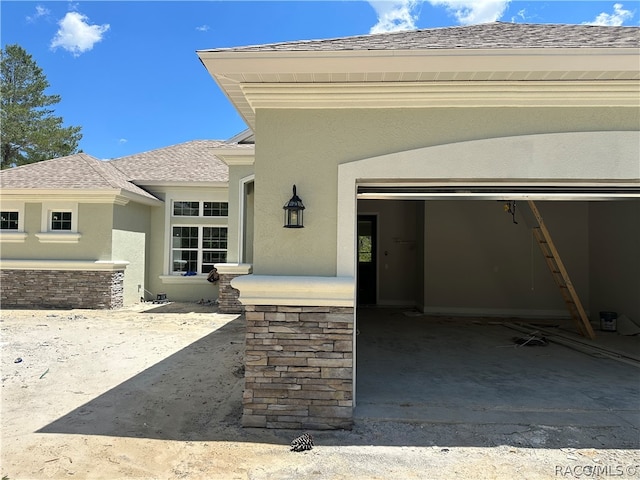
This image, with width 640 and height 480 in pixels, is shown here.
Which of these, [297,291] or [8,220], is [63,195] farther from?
[297,291]

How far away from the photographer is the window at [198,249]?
12930mm

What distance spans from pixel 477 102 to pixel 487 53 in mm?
477

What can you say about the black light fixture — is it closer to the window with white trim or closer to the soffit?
the soffit

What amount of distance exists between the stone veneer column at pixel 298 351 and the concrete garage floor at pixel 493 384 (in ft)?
1.60

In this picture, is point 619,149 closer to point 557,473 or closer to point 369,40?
point 369,40

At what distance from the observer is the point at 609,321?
8031 millimetres

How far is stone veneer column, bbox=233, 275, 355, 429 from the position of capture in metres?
3.66

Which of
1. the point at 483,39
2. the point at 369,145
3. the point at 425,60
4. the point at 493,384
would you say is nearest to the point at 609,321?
the point at 493,384

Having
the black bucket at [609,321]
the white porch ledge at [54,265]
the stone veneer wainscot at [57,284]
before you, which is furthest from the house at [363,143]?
the stone veneer wainscot at [57,284]

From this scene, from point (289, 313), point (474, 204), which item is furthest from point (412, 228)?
point (289, 313)

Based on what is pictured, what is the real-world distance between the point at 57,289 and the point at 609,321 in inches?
545

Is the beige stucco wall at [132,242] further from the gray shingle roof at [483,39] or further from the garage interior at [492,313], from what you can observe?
the gray shingle roof at [483,39]

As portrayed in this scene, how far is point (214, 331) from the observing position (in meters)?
8.32

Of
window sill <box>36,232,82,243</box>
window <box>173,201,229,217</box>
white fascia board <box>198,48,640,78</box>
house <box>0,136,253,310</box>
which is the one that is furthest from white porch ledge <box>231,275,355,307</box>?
window <box>173,201,229,217</box>
